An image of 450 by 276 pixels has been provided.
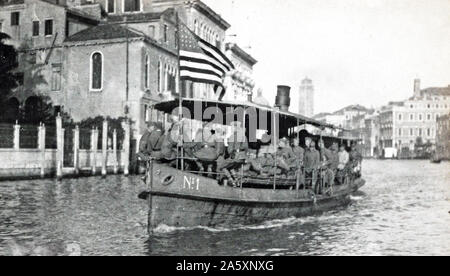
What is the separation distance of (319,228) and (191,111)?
16.6 ft

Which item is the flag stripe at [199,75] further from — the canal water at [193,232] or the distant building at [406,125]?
the distant building at [406,125]

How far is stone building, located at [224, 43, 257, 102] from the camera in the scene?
184ft

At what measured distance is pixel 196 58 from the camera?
40.8ft

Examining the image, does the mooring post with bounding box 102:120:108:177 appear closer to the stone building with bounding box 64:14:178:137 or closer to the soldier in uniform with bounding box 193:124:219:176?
the stone building with bounding box 64:14:178:137

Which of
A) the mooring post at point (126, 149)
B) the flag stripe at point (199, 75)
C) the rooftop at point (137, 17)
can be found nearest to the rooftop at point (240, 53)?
the rooftop at point (137, 17)

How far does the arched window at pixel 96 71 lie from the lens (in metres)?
38.2

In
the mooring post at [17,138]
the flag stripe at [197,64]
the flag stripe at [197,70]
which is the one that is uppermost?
the flag stripe at [197,64]

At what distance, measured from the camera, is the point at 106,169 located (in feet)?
108

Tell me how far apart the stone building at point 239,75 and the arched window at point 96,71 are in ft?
59.0

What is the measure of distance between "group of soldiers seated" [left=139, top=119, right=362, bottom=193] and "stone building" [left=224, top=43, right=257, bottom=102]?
1473 inches

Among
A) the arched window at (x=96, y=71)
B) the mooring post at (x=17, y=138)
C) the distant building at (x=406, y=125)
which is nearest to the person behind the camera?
the mooring post at (x=17, y=138)

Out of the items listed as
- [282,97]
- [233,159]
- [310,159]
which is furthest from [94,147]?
[233,159]

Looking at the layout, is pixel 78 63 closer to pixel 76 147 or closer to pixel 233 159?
pixel 76 147

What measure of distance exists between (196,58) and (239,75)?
46.5 meters
